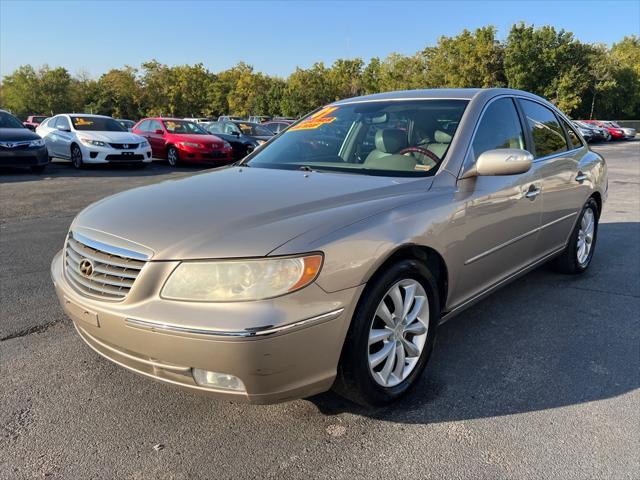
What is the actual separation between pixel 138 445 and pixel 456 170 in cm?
221

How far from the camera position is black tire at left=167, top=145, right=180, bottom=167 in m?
15.1

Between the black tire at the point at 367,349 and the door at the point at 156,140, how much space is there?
47.6 ft

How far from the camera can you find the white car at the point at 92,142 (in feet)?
42.5

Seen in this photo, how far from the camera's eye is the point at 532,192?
3.61 meters

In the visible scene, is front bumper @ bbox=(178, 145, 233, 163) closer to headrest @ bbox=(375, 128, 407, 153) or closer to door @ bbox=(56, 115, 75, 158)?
door @ bbox=(56, 115, 75, 158)

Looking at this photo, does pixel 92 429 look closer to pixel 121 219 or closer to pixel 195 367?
pixel 195 367

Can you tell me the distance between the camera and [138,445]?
7.39ft

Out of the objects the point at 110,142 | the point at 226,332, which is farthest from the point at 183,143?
the point at 226,332

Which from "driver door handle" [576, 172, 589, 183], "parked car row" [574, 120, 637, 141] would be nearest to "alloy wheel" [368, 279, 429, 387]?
"driver door handle" [576, 172, 589, 183]

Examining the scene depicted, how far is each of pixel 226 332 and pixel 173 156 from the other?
46.7ft

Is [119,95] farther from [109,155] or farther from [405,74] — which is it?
[109,155]

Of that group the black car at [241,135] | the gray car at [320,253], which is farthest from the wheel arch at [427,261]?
the black car at [241,135]

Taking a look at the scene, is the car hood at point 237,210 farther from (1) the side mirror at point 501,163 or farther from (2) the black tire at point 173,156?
(2) the black tire at point 173,156

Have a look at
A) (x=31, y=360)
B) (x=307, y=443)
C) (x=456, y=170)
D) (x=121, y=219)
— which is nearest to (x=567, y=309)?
(x=456, y=170)
